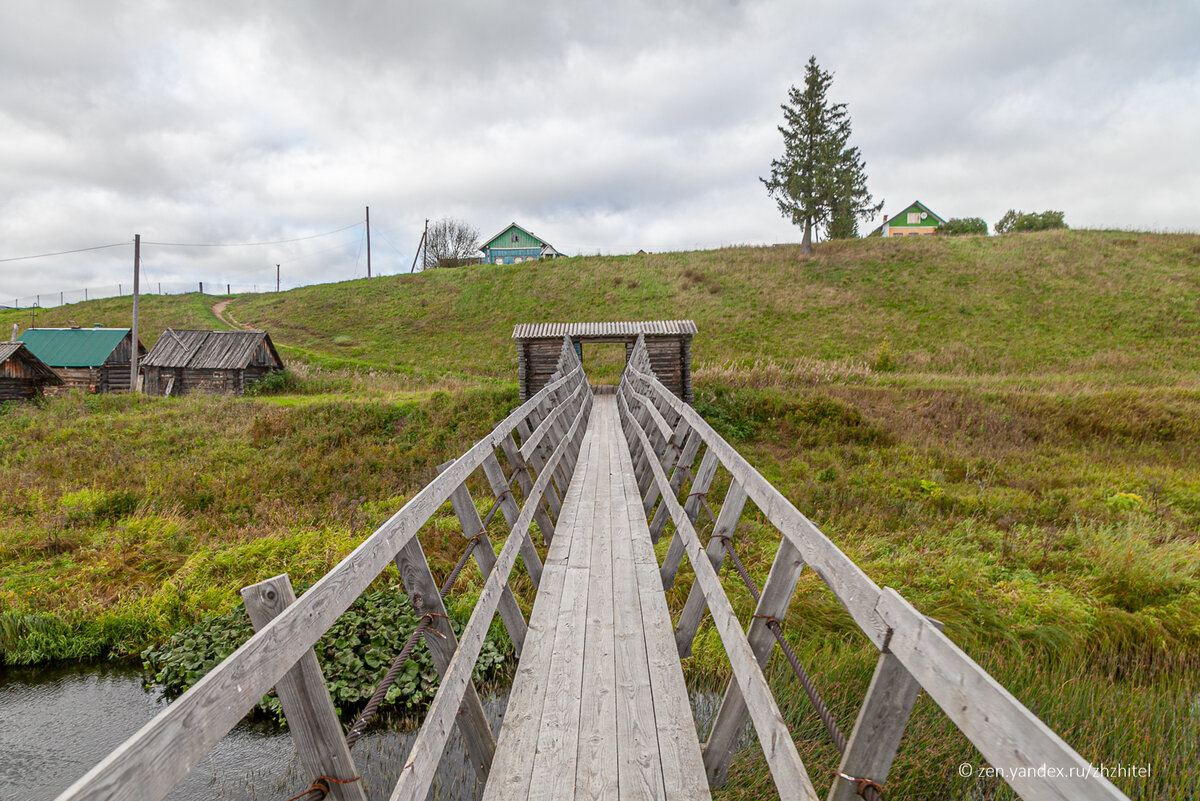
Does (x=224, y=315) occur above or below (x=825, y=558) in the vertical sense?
above

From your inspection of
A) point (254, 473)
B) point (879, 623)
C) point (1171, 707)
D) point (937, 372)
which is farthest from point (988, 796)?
point (937, 372)

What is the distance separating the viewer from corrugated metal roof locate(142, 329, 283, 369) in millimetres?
26656

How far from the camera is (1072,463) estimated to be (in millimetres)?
12859

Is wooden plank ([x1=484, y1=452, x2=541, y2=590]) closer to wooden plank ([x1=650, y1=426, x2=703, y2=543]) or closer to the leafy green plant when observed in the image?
wooden plank ([x1=650, y1=426, x2=703, y2=543])

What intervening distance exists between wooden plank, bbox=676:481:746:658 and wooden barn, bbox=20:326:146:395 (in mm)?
35803

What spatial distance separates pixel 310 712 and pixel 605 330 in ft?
55.0

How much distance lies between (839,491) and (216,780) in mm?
9892

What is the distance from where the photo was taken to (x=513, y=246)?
5778 cm

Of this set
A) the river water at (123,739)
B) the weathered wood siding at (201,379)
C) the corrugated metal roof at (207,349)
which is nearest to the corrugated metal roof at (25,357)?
the weathered wood siding at (201,379)

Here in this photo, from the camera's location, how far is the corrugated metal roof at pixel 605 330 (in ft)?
59.2

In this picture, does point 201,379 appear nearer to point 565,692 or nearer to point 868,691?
point 565,692

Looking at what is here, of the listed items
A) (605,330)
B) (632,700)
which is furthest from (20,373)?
(632,700)

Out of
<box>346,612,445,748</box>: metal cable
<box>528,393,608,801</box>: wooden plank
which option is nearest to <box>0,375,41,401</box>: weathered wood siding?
<box>528,393,608,801</box>: wooden plank

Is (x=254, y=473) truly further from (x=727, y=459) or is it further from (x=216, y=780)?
(x=727, y=459)
